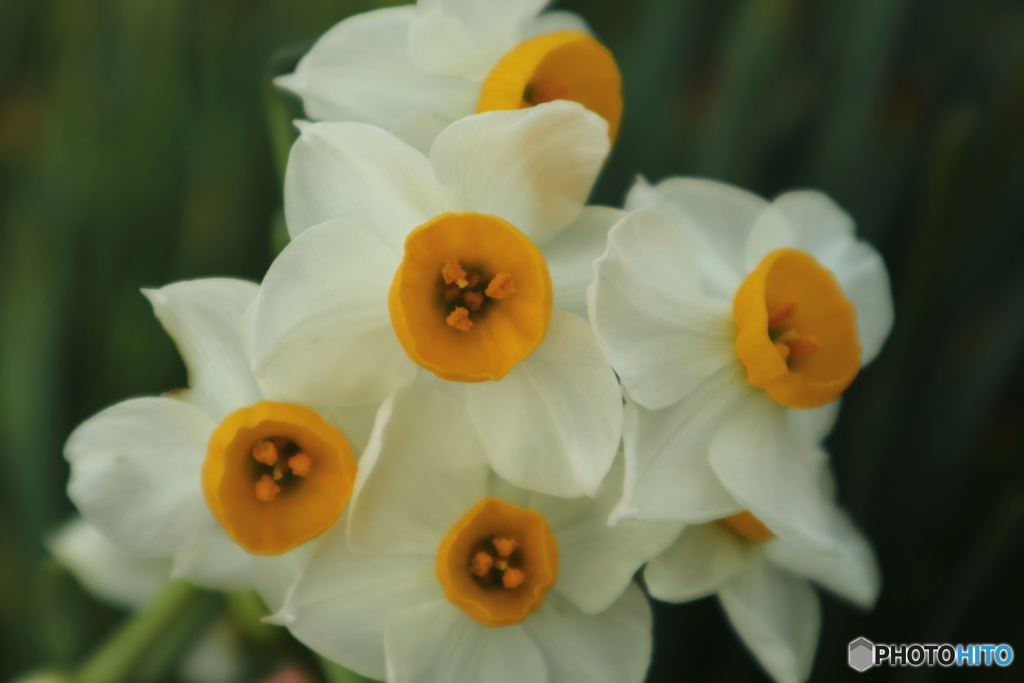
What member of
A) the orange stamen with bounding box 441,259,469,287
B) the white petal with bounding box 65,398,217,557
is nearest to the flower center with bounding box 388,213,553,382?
the orange stamen with bounding box 441,259,469,287

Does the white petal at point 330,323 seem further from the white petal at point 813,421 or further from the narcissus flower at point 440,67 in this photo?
the white petal at point 813,421

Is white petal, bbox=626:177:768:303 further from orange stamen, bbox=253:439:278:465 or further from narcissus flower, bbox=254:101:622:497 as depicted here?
orange stamen, bbox=253:439:278:465

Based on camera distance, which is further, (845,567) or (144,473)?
(845,567)

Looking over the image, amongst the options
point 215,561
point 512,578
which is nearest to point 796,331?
point 512,578

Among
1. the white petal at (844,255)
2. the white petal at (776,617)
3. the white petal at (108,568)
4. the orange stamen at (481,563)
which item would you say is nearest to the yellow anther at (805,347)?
the white petal at (844,255)

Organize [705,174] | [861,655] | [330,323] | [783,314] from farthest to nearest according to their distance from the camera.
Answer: [705,174] → [861,655] → [783,314] → [330,323]

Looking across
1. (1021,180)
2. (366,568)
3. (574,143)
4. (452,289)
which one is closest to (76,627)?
(366,568)

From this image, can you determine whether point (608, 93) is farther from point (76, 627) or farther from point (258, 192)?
point (76, 627)

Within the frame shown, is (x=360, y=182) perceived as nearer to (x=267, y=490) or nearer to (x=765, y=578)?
(x=267, y=490)
